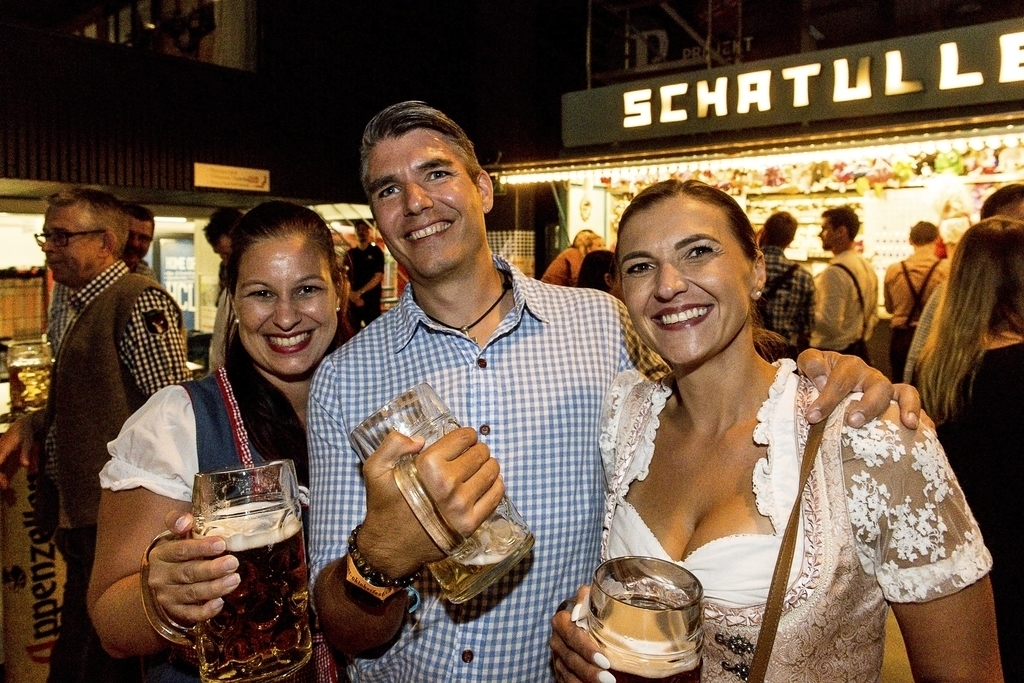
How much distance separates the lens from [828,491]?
45.7 inches

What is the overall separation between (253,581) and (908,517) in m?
1.07

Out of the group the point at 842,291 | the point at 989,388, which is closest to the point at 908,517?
the point at 989,388

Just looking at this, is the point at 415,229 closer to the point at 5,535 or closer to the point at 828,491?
the point at 828,491

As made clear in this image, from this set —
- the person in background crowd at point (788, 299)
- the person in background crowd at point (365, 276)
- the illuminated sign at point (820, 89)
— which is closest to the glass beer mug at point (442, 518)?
the person in background crowd at point (788, 299)

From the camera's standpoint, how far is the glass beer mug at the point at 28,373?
292cm

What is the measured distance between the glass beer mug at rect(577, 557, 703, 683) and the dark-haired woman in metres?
0.55

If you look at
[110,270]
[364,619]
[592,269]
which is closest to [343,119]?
[592,269]

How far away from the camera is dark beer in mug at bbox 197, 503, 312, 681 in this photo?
1044 millimetres

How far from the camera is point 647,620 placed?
85 centimetres

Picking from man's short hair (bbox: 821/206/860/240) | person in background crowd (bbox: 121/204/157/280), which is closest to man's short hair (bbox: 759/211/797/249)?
man's short hair (bbox: 821/206/860/240)

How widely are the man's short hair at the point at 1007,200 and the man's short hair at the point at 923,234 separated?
2059 millimetres

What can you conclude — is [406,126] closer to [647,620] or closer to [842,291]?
[647,620]

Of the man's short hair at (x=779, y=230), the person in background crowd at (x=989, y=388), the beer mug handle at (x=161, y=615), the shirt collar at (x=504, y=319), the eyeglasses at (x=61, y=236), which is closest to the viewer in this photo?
the beer mug handle at (x=161, y=615)

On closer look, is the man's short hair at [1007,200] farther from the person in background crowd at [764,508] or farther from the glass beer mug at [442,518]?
the glass beer mug at [442,518]
